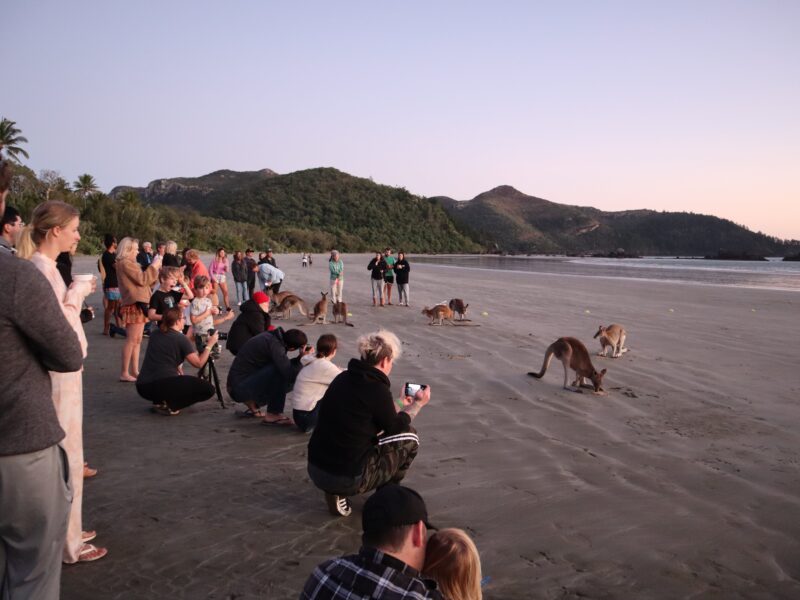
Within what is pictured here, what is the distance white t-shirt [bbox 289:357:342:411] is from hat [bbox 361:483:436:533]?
3461 millimetres

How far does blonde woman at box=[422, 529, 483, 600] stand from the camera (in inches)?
89.0

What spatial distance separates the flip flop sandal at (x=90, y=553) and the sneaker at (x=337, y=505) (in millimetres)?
1441

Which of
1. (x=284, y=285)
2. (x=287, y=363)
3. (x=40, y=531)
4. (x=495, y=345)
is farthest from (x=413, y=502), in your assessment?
(x=284, y=285)

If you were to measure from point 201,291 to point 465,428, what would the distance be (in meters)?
4.53

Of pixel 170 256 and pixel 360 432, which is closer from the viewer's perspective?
pixel 360 432

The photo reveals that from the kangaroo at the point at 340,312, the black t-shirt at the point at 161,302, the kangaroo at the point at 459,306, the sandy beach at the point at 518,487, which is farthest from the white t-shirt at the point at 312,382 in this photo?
the kangaroo at the point at 459,306

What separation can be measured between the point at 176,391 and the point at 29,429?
14.1ft

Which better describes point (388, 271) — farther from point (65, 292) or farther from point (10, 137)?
point (10, 137)

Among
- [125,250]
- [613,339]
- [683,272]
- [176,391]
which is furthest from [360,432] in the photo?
[683,272]

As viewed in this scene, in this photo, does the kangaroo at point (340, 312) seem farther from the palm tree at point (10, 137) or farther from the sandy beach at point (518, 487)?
the palm tree at point (10, 137)

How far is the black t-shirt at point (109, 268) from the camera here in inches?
448

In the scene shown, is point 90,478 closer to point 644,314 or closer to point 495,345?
point 495,345

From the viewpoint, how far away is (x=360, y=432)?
3.97 metres

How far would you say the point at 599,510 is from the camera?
4215 mm
